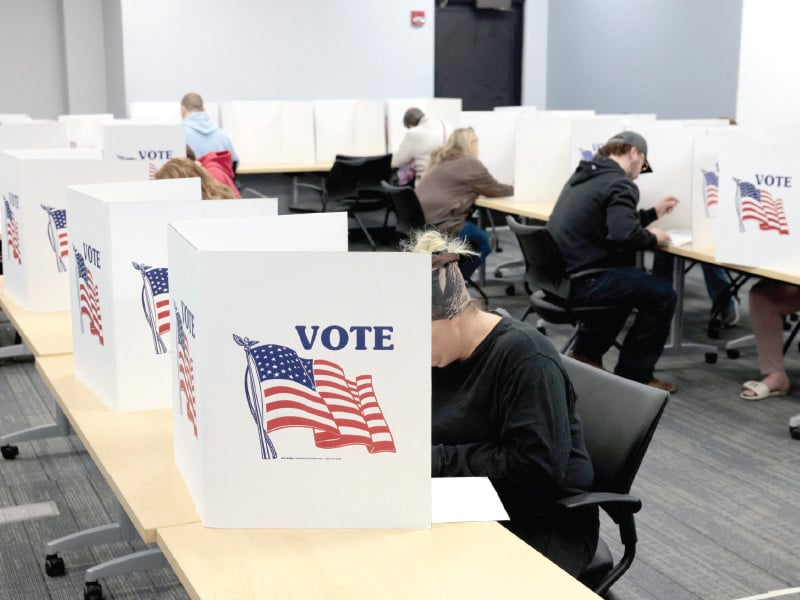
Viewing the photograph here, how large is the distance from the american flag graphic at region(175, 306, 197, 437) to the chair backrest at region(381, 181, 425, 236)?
12.7 feet

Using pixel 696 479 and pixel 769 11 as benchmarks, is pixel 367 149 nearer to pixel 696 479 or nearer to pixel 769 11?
pixel 769 11

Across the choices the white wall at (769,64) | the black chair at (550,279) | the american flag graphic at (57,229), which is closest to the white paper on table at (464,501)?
the american flag graphic at (57,229)

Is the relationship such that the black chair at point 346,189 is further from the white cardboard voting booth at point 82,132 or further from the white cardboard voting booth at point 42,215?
the white cardboard voting booth at point 42,215

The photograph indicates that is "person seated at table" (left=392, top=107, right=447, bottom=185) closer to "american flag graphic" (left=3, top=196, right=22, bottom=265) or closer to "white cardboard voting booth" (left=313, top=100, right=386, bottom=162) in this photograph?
"white cardboard voting booth" (left=313, top=100, right=386, bottom=162)

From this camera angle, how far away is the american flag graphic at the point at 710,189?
4.36 m

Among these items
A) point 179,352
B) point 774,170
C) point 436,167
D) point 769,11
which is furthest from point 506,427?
point 769,11

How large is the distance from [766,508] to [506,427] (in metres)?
1.72

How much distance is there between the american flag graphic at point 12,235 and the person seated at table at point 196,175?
1.47ft

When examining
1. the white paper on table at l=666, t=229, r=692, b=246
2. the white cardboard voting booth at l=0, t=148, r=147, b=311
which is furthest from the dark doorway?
the white cardboard voting booth at l=0, t=148, r=147, b=311

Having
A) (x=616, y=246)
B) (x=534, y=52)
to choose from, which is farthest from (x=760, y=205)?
(x=534, y=52)

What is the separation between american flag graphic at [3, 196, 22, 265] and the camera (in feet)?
9.82

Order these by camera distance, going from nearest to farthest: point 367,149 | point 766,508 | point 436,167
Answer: point 766,508, point 436,167, point 367,149

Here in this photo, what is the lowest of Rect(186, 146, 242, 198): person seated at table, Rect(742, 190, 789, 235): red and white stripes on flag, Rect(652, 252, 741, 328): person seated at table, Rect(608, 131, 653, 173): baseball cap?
Rect(652, 252, 741, 328): person seated at table

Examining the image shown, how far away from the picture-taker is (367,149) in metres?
9.12
